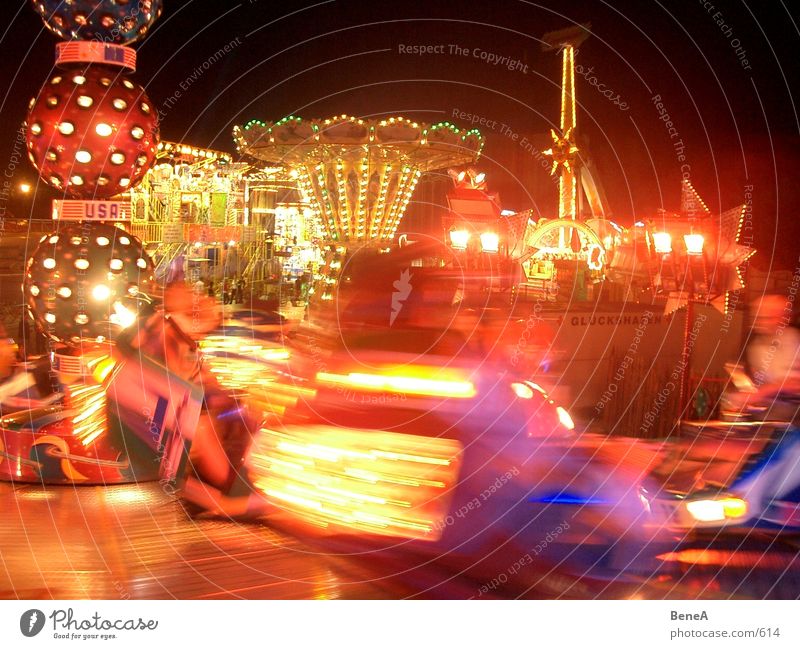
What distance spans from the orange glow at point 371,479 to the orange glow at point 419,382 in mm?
315

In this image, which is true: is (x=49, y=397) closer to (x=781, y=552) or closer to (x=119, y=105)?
(x=119, y=105)

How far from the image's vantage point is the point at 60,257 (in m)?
5.83

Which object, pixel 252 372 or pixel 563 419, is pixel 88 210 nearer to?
pixel 252 372

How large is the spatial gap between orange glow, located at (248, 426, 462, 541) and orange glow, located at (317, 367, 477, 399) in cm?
31

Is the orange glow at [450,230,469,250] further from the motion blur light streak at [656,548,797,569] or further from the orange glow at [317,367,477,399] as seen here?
the motion blur light streak at [656,548,797,569]

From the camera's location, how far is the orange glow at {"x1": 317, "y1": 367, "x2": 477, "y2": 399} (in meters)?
4.29

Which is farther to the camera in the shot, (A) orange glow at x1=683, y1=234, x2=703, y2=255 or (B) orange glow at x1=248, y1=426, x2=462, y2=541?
(A) orange glow at x1=683, y1=234, x2=703, y2=255

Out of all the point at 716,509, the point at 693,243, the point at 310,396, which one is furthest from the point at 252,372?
the point at 716,509

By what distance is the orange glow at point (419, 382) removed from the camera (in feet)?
14.1

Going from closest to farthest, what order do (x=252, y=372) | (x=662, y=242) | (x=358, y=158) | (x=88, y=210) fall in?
(x=88, y=210) → (x=662, y=242) → (x=252, y=372) → (x=358, y=158)

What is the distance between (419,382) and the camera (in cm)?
434

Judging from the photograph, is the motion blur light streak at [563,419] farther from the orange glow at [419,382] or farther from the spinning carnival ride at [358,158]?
the spinning carnival ride at [358,158]

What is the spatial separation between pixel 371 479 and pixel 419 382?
23.9 inches

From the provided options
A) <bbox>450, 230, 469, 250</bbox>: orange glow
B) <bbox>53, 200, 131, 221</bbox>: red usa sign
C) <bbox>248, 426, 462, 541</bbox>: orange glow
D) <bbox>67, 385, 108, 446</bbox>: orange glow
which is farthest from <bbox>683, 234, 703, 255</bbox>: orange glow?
<bbox>450, 230, 469, 250</bbox>: orange glow
